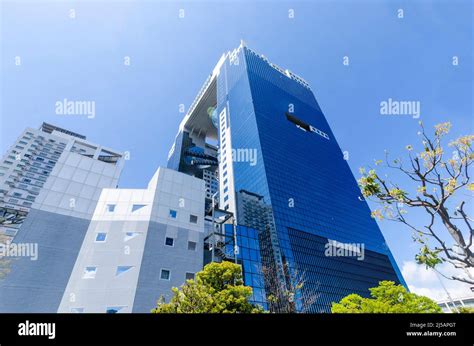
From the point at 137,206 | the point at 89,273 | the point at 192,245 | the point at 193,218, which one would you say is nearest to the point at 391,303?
the point at 192,245

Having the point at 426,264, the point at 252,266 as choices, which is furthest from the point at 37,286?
the point at 252,266

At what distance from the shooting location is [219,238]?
3519 centimetres

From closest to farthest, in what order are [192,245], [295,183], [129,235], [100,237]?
[100,237] → [129,235] → [192,245] → [295,183]

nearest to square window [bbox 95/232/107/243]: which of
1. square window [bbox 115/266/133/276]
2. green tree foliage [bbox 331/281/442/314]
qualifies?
square window [bbox 115/266/133/276]

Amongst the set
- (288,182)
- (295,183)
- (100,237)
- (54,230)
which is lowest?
(100,237)

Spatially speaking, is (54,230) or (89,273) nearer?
(89,273)

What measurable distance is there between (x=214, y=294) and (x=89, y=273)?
10.5 meters

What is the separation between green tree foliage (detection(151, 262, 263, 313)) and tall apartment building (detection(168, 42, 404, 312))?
17.9 m

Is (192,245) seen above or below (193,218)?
below

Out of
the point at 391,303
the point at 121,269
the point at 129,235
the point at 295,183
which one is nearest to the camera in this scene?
the point at 391,303

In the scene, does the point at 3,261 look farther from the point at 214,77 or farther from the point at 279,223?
the point at 214,77

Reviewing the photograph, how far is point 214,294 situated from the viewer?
562 inches

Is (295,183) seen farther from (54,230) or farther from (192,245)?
(54,230)

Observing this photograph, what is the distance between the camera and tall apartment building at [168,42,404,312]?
57.5 metres
